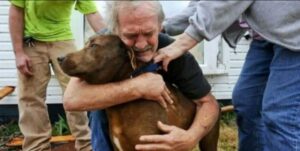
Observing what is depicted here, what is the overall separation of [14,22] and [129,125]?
218 cm

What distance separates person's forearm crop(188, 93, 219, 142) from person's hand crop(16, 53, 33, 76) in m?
2.01

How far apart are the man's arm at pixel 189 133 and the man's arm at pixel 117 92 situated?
15cm

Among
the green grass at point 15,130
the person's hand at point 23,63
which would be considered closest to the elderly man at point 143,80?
the person's hand at point 23,63

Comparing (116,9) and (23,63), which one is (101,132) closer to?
(116,9)

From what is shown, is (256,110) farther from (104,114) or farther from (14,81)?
(14,81)

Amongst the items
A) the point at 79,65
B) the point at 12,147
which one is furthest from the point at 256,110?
the point at 12,147

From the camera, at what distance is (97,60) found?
2.41 metres

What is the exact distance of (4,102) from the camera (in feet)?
19.5

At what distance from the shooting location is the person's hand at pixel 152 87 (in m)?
2.48

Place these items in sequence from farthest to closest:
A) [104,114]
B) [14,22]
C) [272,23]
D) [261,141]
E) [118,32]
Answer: [14,22], [261,141], [104,114], [118,32], [272,23]

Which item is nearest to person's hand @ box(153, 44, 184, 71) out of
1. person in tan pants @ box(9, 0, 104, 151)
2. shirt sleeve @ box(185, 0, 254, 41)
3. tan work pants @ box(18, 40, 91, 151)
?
shirt sleeve @ box(185, 0, 254, 41)

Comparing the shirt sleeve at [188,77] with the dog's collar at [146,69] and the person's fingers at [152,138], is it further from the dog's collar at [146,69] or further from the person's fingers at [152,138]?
the person's fingers at [152,138]

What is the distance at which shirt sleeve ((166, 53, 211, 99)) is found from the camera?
2604 millimetres

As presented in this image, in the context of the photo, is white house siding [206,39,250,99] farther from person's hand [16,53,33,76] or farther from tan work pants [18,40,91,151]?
person's hand [16,53,33,76]
